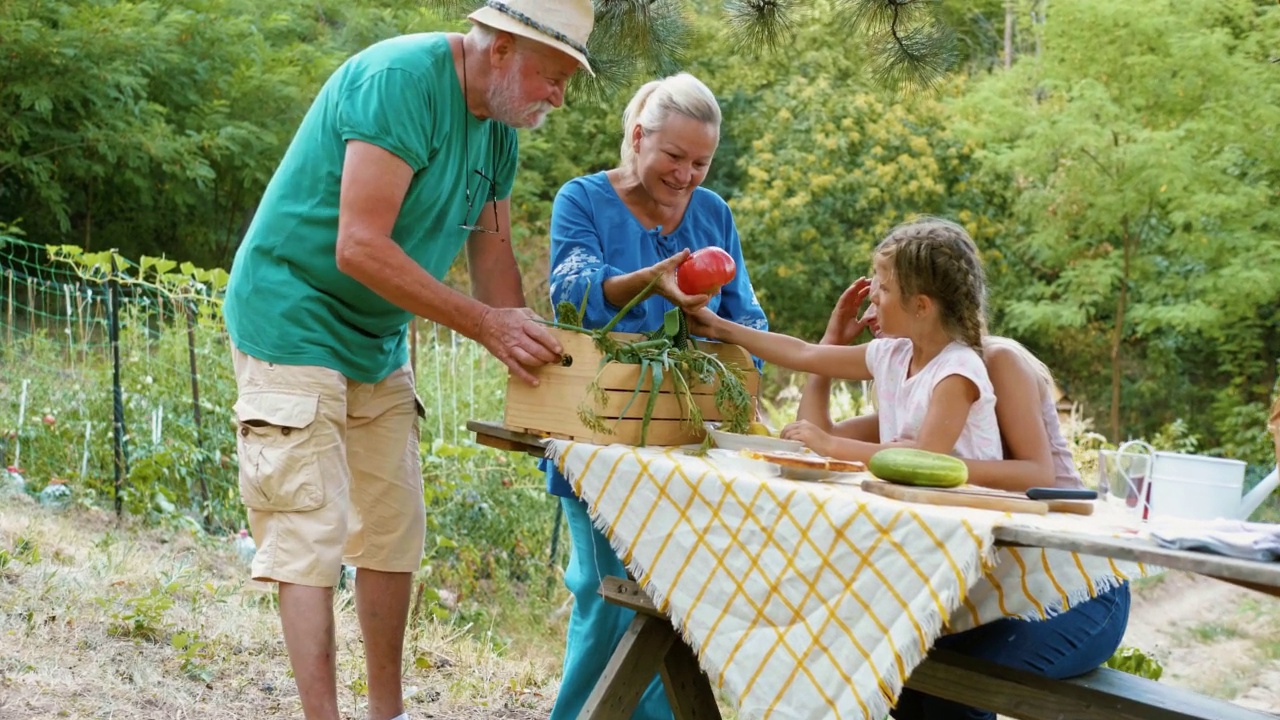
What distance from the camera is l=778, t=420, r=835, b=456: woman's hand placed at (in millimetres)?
2598

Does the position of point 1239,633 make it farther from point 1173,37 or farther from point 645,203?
point 1173,37

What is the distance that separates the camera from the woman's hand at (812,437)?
2598mm

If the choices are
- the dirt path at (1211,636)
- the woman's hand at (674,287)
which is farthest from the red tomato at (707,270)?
the dirt path at (1211,636)

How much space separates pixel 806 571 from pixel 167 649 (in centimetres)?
246

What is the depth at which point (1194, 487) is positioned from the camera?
214 cm

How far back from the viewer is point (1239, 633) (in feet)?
23.2

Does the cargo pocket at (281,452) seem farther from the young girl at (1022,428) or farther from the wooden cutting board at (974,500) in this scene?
the wooden cutting board at (974,500)

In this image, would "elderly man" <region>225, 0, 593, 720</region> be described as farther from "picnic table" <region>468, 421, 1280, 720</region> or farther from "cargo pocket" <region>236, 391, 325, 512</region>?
"picnic table" <region>468, 421, 1280, 720</region>

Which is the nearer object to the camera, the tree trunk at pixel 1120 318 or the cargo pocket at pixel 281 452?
the cargo pocket at pixel 281 452

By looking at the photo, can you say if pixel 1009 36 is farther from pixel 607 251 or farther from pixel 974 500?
pixel 974 500

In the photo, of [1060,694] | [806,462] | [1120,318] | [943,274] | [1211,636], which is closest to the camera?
[1060,694]

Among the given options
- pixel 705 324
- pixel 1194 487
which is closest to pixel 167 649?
pixel 705 324

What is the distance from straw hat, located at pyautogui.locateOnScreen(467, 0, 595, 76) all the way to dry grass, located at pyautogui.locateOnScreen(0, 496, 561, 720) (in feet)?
6.44

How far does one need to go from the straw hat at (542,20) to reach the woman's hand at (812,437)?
3.02 feet
